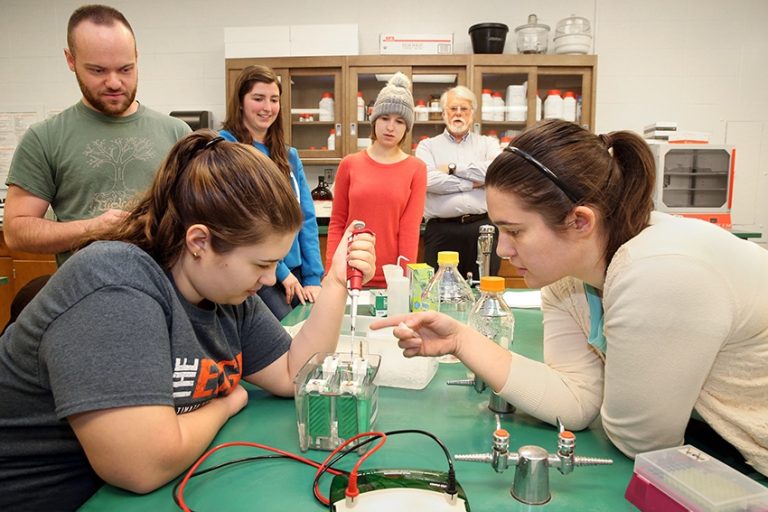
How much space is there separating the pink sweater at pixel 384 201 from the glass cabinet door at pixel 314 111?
163 cm

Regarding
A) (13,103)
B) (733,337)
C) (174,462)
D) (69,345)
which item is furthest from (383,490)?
(13,103)

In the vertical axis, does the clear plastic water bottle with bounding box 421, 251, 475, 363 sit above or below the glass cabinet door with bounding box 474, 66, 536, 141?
below

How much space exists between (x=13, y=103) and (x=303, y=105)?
2.46 meters

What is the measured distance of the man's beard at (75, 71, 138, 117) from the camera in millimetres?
1727

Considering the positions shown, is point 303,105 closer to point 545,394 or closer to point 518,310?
point 518,310

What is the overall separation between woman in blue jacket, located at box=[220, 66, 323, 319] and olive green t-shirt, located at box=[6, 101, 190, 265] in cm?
41

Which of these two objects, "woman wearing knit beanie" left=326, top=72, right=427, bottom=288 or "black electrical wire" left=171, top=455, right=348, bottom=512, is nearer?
"black electrical wire" left=171, top=455, right=348, bottom=512

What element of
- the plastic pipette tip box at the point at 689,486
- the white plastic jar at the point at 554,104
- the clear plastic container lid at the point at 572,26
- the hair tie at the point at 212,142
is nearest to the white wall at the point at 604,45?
the clear plastic container lid at the point at 572,26

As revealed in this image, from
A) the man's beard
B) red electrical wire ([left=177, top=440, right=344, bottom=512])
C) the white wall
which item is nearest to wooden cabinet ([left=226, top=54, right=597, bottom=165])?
the white wall

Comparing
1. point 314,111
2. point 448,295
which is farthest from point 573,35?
point 448,295

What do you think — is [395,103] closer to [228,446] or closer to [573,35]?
[228,446]

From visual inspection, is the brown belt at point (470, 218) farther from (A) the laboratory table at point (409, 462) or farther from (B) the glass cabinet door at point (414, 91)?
(A) the laboratory table at point (409, 462)

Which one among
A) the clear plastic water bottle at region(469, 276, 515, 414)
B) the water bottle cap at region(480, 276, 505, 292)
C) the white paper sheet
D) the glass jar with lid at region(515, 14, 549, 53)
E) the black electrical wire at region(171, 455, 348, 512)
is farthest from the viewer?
the glass jar with lid at region(515, 14, 549, 53)

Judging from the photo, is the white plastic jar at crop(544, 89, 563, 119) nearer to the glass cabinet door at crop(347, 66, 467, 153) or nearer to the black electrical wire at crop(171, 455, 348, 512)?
the glass cabinet door at crop(347, 66, 467, 153)
